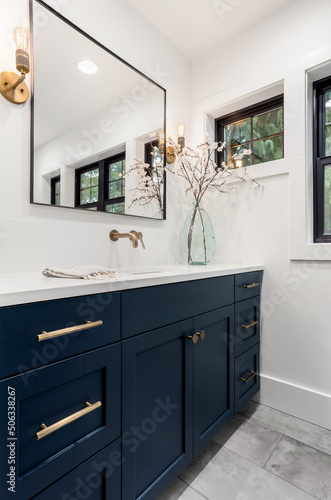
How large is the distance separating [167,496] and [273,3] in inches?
110

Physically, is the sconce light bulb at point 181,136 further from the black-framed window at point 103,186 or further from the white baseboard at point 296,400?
the white baseboard at point 296,400

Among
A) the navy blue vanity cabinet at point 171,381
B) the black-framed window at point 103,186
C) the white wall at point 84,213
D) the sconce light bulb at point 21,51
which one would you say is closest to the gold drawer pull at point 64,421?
the navy blue vanity cabinet at point 171,381

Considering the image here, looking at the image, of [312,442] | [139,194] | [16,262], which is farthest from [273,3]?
[312,442]

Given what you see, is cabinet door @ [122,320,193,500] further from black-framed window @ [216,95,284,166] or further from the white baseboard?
black-framed window @ [216,95,284,166]

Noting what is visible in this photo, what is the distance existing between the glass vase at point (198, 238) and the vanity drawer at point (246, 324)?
1.38 feet

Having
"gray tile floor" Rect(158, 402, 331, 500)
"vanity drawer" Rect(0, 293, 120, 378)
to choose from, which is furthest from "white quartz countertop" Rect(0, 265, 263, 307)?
"gray tile floor" Rect(158, 402, 331, 500)

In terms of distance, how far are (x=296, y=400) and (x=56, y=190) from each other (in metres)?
1.86

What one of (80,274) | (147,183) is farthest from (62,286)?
(147,183)

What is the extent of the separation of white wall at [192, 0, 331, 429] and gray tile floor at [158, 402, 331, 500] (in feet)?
0.61

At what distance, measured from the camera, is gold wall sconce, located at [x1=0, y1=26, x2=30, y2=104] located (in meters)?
1.11

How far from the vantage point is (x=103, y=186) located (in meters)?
1.53

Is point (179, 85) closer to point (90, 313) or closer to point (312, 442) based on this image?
point (90, 313)

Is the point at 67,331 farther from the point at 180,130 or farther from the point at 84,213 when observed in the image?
the point at 180,130

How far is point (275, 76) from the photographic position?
1.81m
